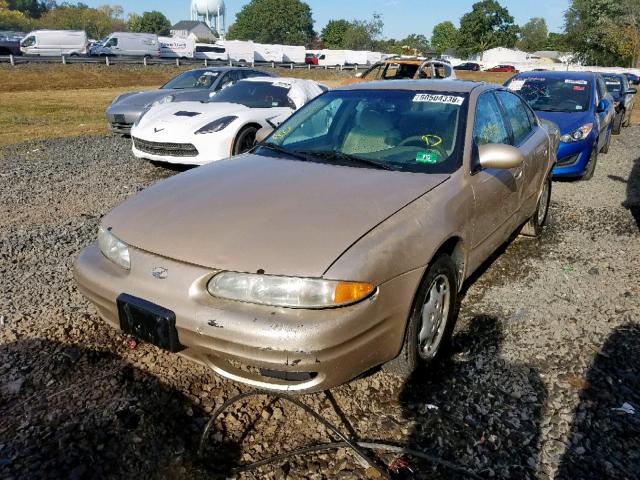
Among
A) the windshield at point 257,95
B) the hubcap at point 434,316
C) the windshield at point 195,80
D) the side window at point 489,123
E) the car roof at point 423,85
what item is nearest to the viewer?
the hubcap at point 434,316

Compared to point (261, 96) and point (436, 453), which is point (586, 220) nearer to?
point (436, 453)

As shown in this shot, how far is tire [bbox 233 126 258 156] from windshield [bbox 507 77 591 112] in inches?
157

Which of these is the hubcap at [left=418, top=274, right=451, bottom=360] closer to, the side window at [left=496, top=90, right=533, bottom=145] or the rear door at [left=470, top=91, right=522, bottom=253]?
the rear door at [left=470, top=91, right=522, bottom=253]

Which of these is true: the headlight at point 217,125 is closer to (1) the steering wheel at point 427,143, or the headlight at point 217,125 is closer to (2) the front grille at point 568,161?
(1) the steering wheel at point 427,143

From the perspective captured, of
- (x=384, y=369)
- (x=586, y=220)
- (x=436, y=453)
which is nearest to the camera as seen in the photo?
(x=436, y=453)

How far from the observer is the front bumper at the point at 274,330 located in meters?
2.14

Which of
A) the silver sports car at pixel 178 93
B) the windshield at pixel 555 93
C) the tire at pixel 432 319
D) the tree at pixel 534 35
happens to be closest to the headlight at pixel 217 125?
the silver sports car at pixel 178 93

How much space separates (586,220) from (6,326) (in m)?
5.61

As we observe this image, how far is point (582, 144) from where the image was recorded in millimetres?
7152

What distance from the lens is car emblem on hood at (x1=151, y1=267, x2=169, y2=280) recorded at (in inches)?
92.1

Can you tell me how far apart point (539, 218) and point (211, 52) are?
48340 millimetres

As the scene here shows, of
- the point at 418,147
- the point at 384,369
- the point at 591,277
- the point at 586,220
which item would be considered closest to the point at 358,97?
the point at 418,147

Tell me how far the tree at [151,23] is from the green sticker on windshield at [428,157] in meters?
112

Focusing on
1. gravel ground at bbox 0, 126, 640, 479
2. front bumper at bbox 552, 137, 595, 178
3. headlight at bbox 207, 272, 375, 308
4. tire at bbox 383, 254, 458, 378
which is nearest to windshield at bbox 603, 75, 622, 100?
front bumper at bbox 552, 137, 595, 178
